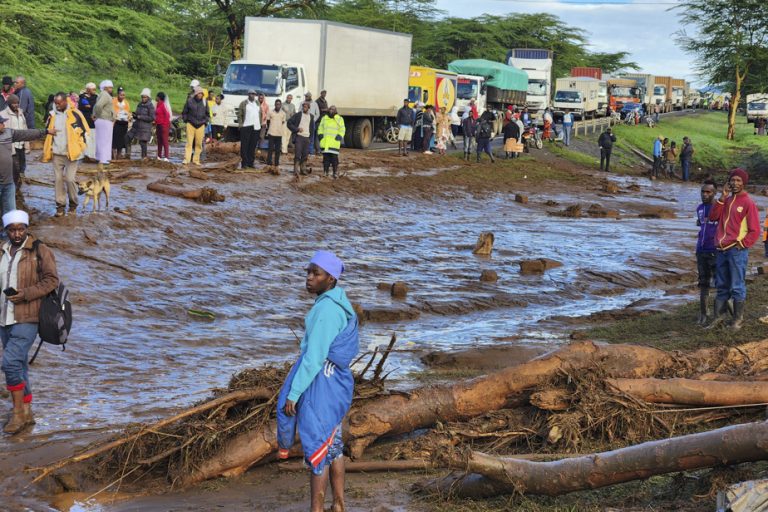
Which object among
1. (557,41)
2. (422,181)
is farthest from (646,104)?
(422,181)

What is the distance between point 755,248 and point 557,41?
190 feet

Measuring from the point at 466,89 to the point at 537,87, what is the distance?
10.7 meters

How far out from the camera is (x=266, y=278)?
1509cm

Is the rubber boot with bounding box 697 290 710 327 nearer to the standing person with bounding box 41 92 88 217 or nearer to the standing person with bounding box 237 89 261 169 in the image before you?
the standing person with bounding box 41 92 88 217

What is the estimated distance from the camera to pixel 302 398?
5559 millimetres

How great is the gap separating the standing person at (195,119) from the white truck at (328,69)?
3393 millimetres

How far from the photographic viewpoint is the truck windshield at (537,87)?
51.1 metres

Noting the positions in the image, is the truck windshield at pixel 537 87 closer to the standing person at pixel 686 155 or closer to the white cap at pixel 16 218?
the standing person at pixel 686 155

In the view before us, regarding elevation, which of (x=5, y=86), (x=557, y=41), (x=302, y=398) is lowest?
(x=302, y=398)

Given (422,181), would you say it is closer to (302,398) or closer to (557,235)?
(557,235)

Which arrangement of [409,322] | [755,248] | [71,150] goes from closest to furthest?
1. [409,322]
2. [71,150]
3. [755,248]

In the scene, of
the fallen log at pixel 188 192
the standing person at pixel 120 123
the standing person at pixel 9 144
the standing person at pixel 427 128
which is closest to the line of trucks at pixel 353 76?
the standing person at pixel 427 128

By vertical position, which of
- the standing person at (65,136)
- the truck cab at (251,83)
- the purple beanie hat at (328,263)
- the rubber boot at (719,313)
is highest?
the truck cab at (251,83)

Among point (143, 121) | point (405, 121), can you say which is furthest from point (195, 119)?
point (405, 121)
